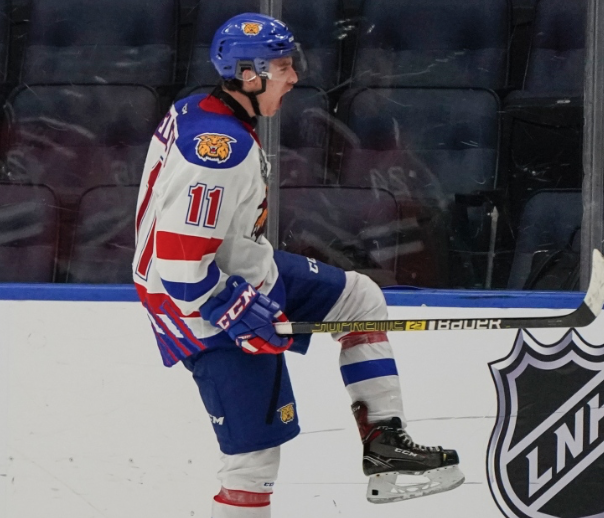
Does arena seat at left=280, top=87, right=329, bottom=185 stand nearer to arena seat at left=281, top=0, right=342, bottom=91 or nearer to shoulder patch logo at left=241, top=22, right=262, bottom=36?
arena seat at left=281, top=0, right=342, bottom=91

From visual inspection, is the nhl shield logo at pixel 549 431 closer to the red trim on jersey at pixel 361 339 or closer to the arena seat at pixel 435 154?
the arena seat at pixel 435 154

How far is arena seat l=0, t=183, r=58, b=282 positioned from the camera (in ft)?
10.2

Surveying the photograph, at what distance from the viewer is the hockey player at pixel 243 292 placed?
93.4 inches

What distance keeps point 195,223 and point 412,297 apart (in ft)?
2.81

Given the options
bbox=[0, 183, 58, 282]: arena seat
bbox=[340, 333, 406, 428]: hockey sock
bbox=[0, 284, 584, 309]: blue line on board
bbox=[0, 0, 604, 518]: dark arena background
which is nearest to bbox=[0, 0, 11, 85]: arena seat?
bbox=[0, 0, 604, 518]: dark arena background

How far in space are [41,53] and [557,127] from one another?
1.50 meters

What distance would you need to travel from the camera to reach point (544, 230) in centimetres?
313

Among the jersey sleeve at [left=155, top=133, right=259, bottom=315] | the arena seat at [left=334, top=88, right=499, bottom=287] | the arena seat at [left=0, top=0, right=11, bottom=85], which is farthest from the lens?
the arena seat at [left=0, top=0, right=11, bottom=85]

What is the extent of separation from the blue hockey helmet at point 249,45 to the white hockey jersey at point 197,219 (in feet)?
0.29

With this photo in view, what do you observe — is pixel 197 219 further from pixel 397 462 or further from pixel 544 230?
pixel 544 230

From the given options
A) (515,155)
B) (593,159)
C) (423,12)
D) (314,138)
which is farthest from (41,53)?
(593,159)

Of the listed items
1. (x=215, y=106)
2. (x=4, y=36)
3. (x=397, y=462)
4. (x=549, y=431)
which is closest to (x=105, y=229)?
(x=4, y=36)

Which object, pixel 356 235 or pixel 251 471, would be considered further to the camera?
pixel 356 235

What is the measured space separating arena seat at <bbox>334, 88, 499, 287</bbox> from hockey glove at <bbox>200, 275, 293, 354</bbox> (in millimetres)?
811
